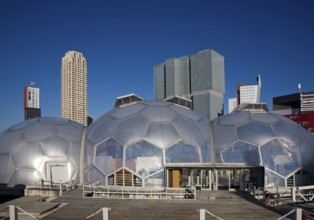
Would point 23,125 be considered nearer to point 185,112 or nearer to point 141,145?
point 141,145

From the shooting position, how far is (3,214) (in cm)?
1118

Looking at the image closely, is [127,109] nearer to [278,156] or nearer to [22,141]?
[22,141]

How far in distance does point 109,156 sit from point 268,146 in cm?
1097

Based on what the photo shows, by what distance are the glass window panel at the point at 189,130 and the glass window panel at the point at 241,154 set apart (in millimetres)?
2086

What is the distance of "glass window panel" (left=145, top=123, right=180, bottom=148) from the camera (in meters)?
18.3

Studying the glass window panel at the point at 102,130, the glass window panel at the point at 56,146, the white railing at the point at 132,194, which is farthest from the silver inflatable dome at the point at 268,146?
the glass window panel at the point at 56,146

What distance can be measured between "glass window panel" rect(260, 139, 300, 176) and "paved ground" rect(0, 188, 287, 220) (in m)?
5.69

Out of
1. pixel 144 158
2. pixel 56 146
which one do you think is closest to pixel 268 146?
pixel 144 158

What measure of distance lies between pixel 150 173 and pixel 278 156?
8908 mm

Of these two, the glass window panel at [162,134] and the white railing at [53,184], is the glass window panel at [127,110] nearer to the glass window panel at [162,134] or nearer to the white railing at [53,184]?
the glass window panel at [162,134]

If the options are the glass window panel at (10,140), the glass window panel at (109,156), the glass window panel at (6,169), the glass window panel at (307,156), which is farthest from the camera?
the glass window panel at (10,140)

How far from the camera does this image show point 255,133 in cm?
2039

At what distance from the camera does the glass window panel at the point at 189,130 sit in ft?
62.7

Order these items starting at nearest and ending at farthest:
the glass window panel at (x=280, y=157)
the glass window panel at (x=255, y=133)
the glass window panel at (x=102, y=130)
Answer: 1. the glass window panel at (x=280, y=157)
2. the glass window panel at (x=102, y=130)
3. the glass window panel at (x=255, y=133)
